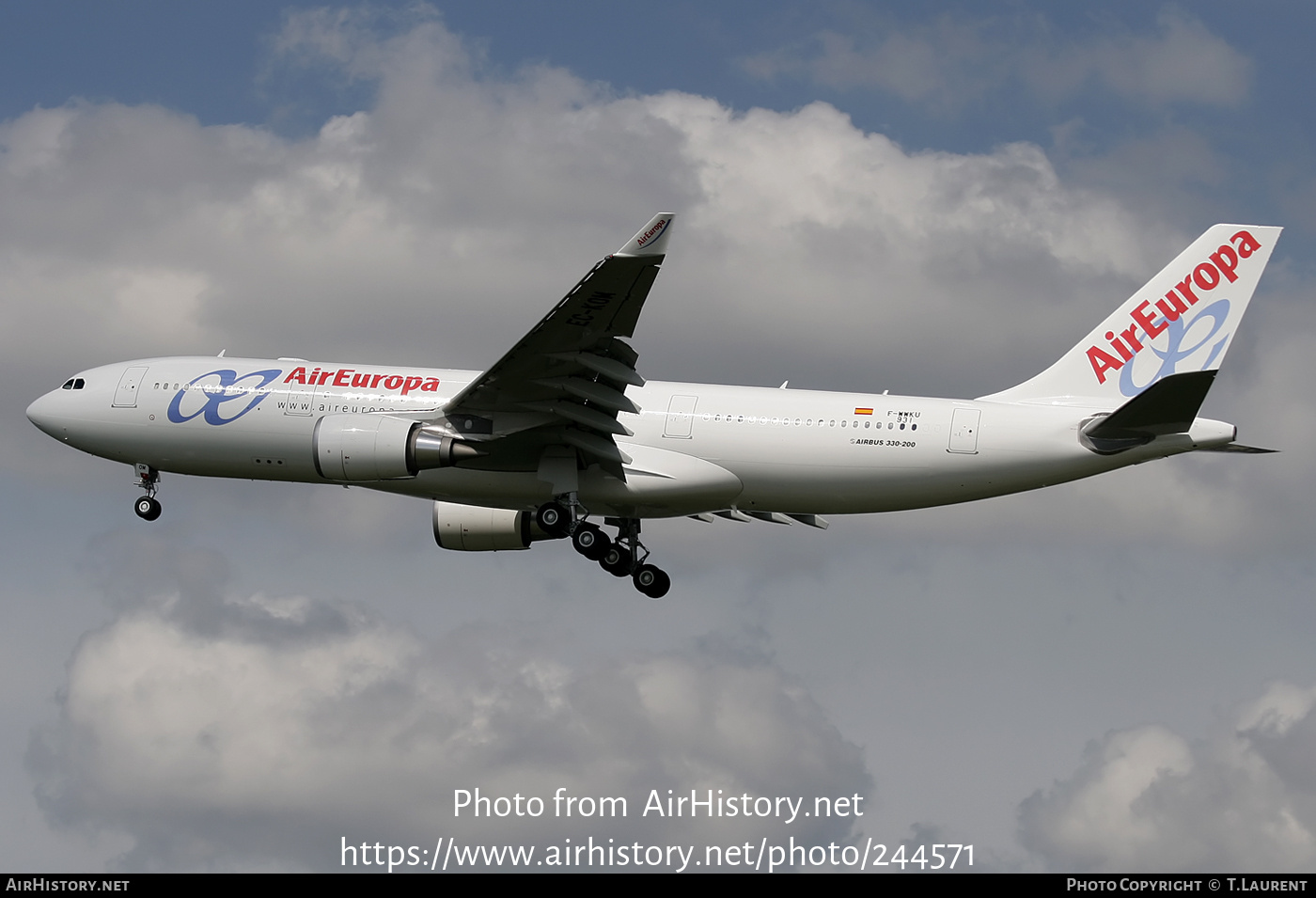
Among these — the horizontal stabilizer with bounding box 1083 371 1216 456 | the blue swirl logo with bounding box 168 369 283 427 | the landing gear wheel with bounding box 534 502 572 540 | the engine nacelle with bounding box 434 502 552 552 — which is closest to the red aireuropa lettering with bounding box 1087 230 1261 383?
the horizontal stabilizer with bounding box 1083 371 1216 456

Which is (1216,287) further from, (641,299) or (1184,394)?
(641,299)

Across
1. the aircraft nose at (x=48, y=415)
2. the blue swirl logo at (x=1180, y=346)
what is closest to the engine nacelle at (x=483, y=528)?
the aircraft nose at (x=48, y=415)

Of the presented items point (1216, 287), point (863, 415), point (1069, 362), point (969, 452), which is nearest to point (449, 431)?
point (863, 415)

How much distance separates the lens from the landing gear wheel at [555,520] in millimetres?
40250

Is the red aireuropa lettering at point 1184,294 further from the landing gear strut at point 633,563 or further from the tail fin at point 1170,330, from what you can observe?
the landing gear strut at point 633,563

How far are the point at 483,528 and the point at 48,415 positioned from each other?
12.7 meters

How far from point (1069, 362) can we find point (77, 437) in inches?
1083

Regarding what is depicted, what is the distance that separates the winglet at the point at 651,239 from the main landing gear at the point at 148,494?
17.8 meters

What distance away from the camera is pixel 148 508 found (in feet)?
145

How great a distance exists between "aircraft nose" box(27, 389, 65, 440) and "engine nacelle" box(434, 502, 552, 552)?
35.9ft

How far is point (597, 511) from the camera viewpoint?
42.2 m

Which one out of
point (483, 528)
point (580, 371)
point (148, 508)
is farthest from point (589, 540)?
point (148, 508)

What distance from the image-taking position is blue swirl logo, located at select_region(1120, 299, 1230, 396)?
41312 mm
